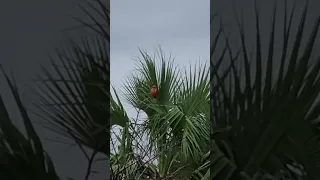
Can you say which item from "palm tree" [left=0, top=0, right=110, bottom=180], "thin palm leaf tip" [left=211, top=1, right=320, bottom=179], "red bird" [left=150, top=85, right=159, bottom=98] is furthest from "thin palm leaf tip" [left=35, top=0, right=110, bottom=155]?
"red bird" [left=150, top=85, right=159, bottom=98]

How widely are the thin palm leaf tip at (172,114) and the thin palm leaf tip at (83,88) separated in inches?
20.5

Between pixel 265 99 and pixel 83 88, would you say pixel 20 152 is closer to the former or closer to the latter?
pixel 83 88

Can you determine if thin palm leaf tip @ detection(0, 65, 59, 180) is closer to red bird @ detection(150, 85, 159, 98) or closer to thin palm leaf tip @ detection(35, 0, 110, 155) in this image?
thin palm leaf tip @ detection(35, 0, 110, 155)

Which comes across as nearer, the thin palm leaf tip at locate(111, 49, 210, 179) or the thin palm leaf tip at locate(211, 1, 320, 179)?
the thin palm leaf tip at locate(211, 1, 320, 179)

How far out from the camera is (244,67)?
6.05ft

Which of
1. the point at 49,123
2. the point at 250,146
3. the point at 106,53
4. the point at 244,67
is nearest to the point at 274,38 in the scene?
the point at 244,67

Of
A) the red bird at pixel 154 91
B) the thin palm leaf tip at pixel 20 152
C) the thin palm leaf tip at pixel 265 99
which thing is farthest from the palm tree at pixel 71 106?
the red bird at pixel 154 91

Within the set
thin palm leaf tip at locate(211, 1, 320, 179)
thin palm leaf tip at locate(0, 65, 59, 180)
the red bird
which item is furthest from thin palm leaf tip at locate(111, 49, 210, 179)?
thin palm leaf tip at locate(0, 65, 59, 180)

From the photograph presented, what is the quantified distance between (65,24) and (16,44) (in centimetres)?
22

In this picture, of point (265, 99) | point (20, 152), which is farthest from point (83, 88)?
point (265, 99)

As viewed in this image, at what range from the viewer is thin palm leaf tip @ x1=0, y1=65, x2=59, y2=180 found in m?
1.79

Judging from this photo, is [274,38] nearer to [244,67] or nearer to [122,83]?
[244,67]

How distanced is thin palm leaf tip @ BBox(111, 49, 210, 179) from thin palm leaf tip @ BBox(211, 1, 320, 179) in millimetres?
505

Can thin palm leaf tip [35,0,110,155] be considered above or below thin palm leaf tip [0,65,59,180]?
above
